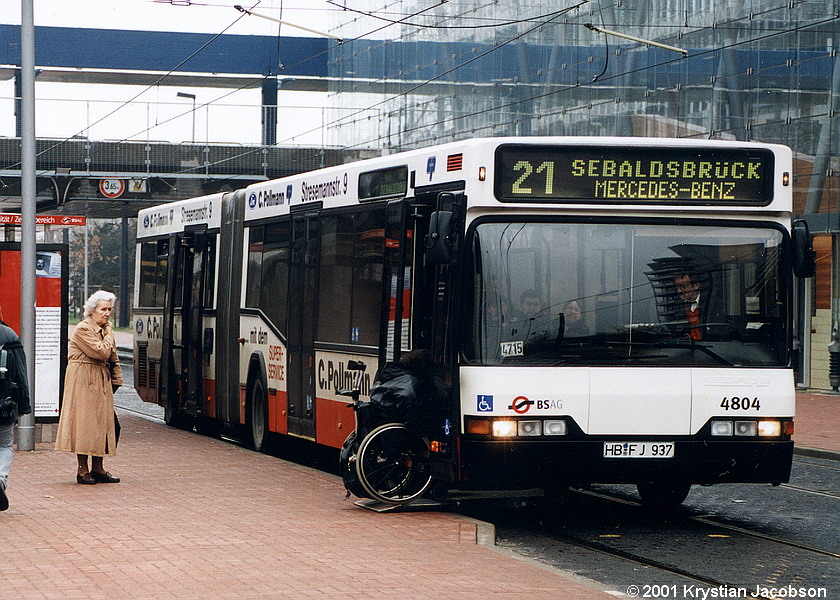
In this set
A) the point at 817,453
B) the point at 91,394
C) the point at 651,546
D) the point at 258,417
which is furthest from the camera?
the point at 817,453

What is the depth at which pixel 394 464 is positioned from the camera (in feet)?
36.0

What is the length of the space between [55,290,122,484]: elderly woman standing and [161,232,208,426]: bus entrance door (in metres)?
5.80

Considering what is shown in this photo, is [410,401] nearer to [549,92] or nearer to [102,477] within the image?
[102,477]

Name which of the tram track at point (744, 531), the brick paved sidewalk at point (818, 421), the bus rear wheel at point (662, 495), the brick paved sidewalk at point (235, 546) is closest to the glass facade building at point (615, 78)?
the brick paved sidewalk at point (818, 421)

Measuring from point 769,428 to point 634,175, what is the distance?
2038mm

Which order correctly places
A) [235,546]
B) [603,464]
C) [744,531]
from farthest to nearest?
[744,531], [603,464], [235,546]

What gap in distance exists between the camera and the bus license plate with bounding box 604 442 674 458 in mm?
10180

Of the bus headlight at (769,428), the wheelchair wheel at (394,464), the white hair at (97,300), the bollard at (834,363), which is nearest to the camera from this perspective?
the bus headlight at (769,428)

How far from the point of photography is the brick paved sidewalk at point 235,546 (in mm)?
7520

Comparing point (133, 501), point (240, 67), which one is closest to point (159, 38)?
point (240, 67)

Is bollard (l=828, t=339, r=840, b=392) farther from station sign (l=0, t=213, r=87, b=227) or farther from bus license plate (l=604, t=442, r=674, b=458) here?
bus license plate (l=604, t=442, r=674, b=458)

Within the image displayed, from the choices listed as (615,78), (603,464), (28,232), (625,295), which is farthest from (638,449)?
(615,78)

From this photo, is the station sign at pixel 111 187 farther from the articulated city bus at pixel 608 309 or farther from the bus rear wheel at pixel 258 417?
the articulated city bus at pixel 608 309

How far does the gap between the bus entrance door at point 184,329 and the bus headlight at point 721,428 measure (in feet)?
30.4
